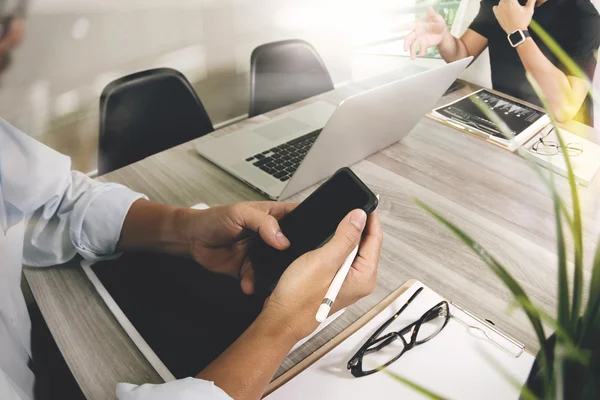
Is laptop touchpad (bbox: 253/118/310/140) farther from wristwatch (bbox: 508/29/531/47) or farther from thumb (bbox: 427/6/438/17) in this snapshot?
wristwatch (bbox: 508/29/531/47)

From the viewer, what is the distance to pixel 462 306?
536mm

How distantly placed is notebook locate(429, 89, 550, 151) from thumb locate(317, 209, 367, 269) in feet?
2.03

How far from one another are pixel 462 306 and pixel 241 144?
545mm

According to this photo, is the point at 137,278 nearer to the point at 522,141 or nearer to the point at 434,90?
the point at 434,90

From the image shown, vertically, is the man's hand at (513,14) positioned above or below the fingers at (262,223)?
above

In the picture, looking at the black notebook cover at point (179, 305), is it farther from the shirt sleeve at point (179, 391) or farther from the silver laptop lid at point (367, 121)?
the silver laptop lid at point (367, 121)

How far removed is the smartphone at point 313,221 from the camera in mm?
496

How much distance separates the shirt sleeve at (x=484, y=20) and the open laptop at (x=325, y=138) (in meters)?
0.59

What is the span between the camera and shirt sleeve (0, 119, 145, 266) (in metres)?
0.57

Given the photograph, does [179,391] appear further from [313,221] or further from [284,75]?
[284,75]

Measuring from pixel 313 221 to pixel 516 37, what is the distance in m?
1.08

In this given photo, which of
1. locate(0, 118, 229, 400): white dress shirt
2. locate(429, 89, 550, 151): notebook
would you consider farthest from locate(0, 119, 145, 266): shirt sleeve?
locate(429, 89, 550, 151): notebook

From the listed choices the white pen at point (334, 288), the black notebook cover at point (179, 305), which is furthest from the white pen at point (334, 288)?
the black notebook cover at point (179, 305)

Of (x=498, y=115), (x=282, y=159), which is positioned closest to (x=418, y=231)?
(x=282, y=159)
